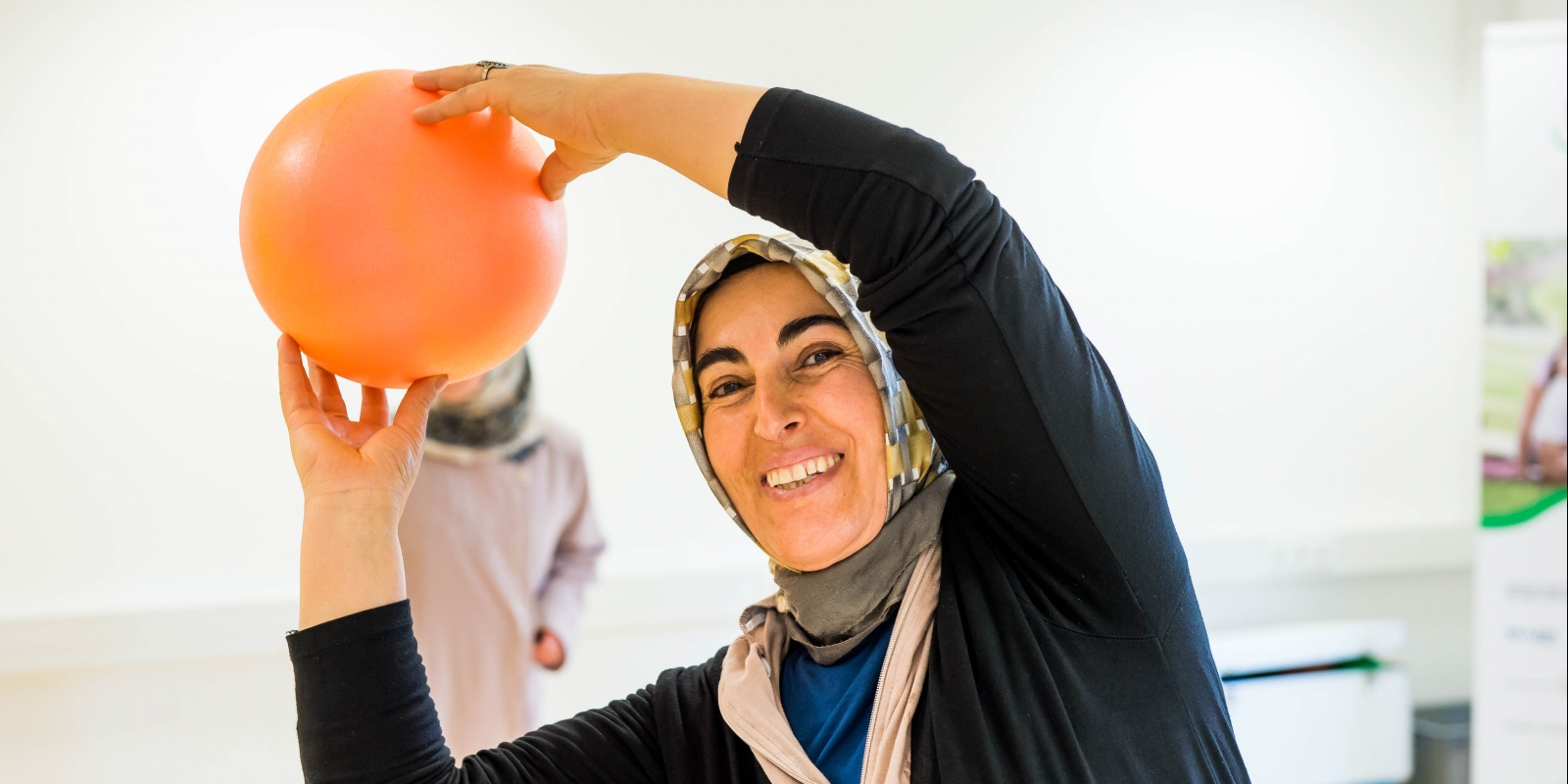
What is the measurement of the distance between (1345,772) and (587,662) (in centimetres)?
257

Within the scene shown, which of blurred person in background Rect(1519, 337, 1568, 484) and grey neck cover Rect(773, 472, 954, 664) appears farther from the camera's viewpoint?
blurred person in background Rect(1519, 337, 1568, 484)

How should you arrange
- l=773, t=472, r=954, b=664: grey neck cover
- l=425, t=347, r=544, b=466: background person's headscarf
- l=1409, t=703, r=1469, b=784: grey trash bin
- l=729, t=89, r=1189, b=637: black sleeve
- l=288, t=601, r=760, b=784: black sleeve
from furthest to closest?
l=1409, t=703, r=1469, b=784: grey trash bin, l=425, t=347, r=544, b=466: background person's headscarf, l=773, t=472, r=954, b=664: grey neck cover, l=288, t=601, r=760, b=784: black sleeve, l=729, t=89, r=1189, b=637: black sleeve

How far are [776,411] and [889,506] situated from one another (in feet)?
0.51

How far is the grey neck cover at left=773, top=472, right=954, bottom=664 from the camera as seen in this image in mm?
1154

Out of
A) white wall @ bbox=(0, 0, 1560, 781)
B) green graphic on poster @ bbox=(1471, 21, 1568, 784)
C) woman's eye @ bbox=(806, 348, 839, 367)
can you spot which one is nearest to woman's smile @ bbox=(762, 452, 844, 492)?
woman's eye @ bbox=(806, 348, 839, 367)

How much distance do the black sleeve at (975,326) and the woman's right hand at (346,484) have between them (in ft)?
1.61

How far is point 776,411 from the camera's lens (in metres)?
1.17

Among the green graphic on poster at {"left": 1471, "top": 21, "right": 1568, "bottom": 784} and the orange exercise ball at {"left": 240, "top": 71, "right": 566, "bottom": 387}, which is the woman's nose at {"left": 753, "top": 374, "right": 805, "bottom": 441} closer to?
the orange exercise ball at {"left": 240, "top": 71, "right": 566, "bottom": 387}

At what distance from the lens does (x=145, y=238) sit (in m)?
3.19

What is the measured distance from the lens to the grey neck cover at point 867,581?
45.4 inches

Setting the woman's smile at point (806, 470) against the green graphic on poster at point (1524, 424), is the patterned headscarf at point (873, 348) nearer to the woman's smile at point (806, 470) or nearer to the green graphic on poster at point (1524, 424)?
the woman's smile at point (806, 470)

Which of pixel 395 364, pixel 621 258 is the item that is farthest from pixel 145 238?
pixel 395 364

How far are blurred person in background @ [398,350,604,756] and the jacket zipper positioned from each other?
1782mm

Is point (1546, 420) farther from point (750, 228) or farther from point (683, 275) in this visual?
point (683, 275)
